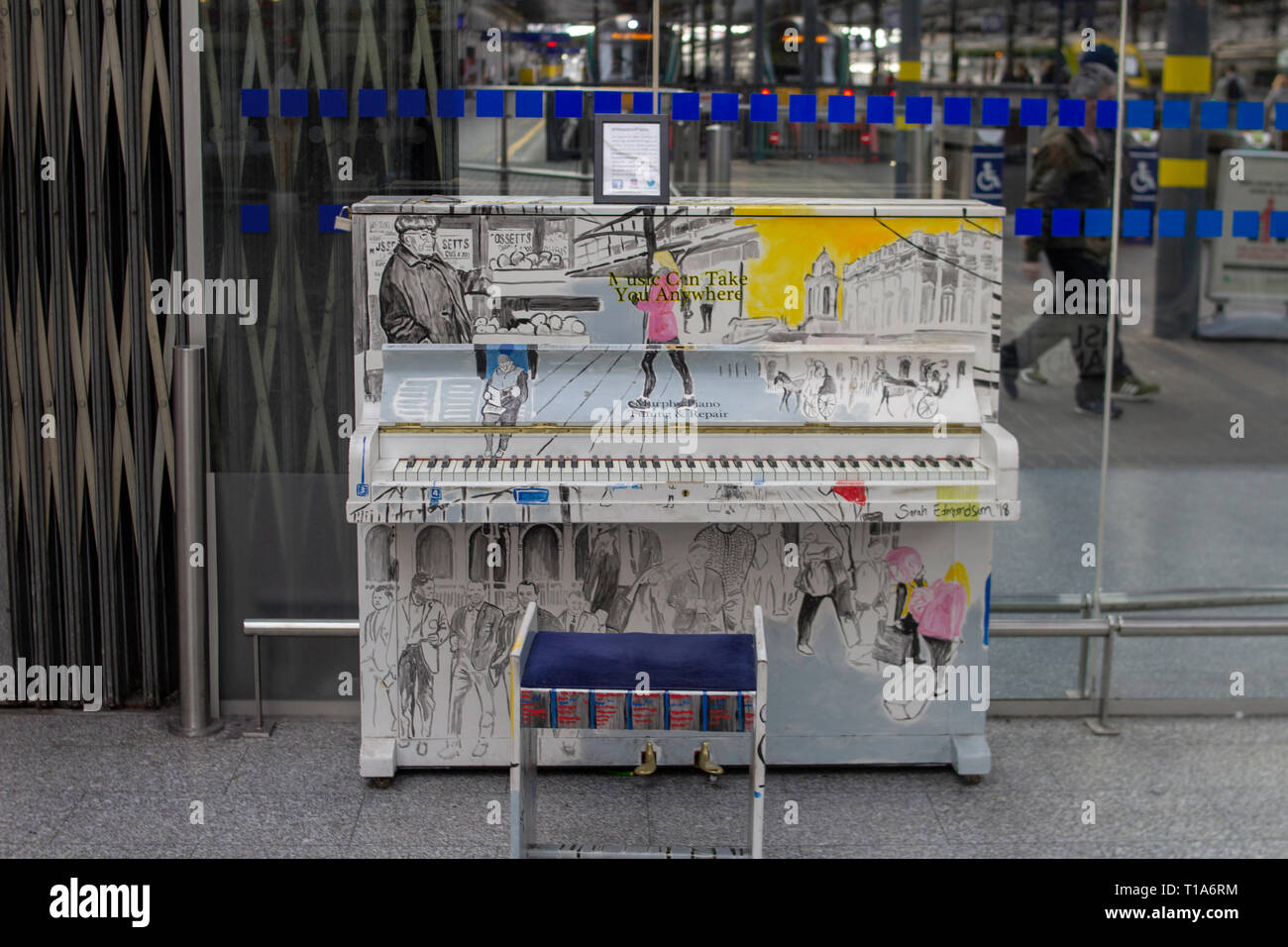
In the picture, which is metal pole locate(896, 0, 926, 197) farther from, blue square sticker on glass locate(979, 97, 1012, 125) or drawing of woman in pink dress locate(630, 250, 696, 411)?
drawing of woman in pink dress locate(630, 250, 696, 411)

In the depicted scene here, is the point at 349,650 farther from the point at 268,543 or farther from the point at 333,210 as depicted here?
the point at 333,210

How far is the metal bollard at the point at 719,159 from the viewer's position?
4520 mm

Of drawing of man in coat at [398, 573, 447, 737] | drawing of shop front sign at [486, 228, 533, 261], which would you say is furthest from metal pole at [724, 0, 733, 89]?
drawing of man in coat at [398, 573, 447, 737]

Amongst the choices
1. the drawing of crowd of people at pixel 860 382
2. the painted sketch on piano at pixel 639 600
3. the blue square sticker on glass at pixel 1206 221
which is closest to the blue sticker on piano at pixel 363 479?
the painted sketch on piano at pixel 639 600

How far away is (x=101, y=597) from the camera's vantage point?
4617 millimetres

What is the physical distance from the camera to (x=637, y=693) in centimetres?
347

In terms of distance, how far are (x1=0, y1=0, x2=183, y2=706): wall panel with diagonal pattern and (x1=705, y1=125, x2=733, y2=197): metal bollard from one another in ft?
4.83

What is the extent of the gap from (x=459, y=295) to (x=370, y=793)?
1.33 meters

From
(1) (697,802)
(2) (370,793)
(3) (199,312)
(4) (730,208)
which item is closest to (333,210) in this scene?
(3) (199,312)

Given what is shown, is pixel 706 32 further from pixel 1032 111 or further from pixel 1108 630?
pixel 1108 630

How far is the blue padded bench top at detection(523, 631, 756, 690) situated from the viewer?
3.51m

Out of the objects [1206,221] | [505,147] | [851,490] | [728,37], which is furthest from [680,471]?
[1206,221]

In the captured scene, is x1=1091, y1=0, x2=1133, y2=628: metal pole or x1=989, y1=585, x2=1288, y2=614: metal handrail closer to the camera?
x1=1091, y1=0, x2=1133, y2=628: metal pole

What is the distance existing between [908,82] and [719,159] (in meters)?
0.57
